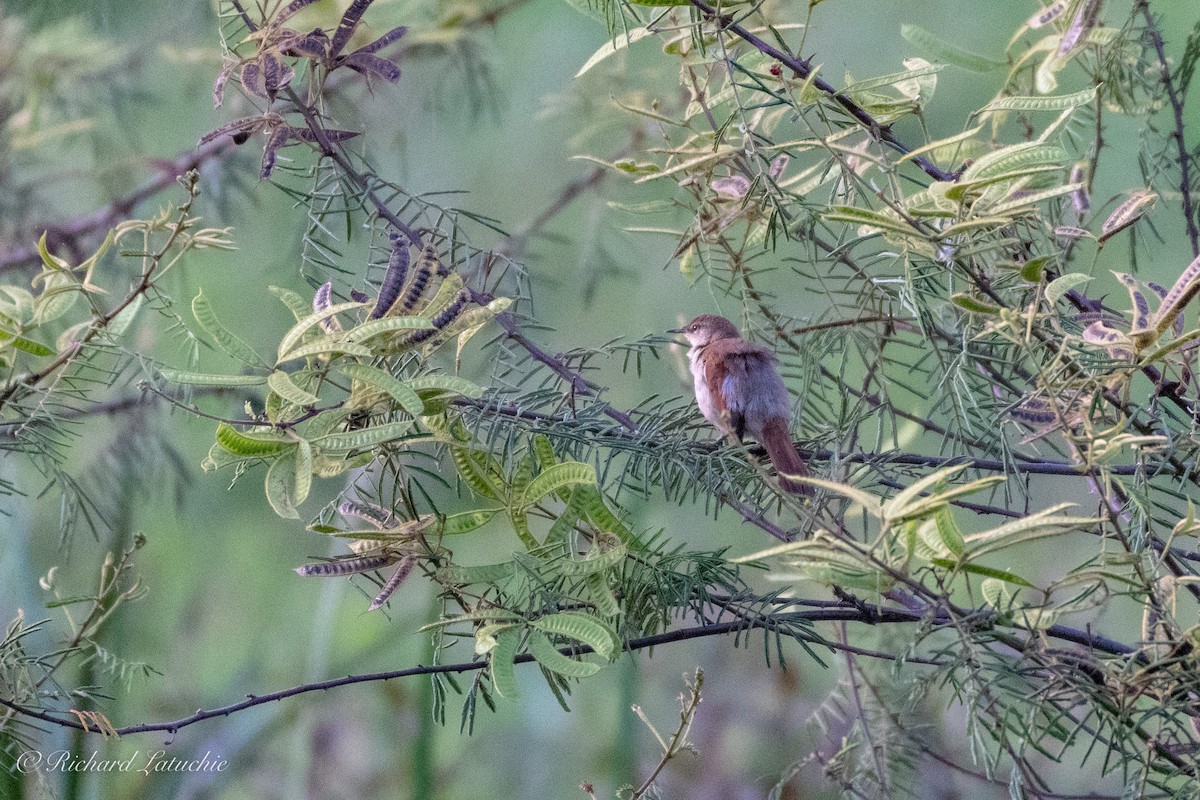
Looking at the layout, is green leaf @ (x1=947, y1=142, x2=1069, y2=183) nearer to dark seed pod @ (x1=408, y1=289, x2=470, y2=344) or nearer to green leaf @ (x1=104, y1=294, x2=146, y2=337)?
dark seed pod @ (x1=408, y1=289, x2=470, y2=344)

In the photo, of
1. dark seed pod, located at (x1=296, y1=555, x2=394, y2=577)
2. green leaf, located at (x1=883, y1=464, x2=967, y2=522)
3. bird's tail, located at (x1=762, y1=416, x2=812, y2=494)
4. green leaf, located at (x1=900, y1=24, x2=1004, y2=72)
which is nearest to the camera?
green leaf, located at (x1=883, y1=464, x2=967, y2=522)

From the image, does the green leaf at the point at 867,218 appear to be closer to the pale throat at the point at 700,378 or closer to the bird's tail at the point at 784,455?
the bird's tail at the point at 784,455

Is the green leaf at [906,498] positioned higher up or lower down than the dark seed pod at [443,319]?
lower down

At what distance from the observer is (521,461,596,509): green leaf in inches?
16.7

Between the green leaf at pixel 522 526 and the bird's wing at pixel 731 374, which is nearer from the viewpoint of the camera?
the green leaf at pixel 522 526

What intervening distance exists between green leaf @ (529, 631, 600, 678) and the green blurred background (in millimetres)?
568

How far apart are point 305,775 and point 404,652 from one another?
0.16m

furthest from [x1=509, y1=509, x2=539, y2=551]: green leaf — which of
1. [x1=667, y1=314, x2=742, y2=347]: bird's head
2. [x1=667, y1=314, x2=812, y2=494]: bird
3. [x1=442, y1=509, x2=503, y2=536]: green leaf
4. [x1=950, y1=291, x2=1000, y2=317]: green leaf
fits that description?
[x1=667, y1=314, x2=742, y2=347]: bird's head

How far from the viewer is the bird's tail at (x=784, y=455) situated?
66 centimetres

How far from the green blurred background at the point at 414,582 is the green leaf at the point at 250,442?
1.96 ft

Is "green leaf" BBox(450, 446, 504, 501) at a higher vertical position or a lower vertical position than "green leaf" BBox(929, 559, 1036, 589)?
higher

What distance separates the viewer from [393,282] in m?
0.43

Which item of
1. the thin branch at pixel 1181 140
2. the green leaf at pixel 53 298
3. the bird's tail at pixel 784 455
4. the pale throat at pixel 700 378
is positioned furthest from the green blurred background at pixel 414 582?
the green leaf at pixel 53 298

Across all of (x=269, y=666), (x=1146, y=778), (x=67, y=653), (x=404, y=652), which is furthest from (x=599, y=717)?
(x=1146, y=778)
